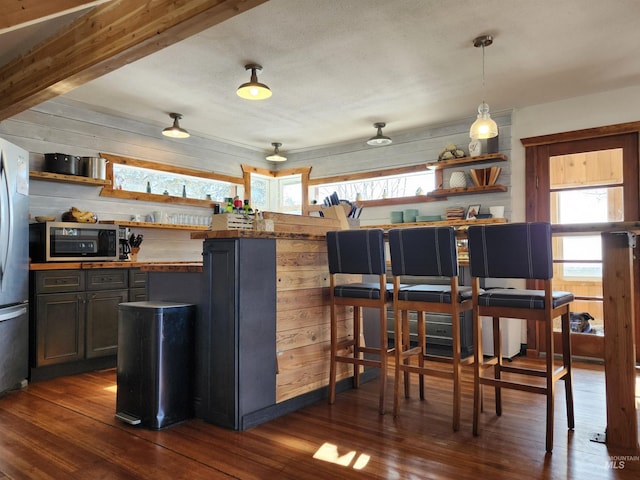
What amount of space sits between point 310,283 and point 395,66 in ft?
6.68

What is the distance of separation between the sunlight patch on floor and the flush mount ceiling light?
2.74 metres

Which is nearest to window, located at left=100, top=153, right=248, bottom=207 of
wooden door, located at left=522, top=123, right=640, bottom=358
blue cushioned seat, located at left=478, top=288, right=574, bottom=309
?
wooden door, located at left=522, top=123, right=640, bottom=358

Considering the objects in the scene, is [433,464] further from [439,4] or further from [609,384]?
[439,4]

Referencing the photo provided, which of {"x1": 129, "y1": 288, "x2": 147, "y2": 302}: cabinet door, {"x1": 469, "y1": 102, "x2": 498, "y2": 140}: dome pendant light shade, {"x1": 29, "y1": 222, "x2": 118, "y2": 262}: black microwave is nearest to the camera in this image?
{"x1": 469, "y1": 102, "x2": 498, "y2": 140}: dome pendant light shade

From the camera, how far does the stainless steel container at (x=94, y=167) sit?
4825 millimetres

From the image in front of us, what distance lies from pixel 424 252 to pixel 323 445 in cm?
123

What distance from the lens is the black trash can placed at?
269 centimetres

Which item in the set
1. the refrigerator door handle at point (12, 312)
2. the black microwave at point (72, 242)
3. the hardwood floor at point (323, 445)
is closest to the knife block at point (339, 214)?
the hardwood floor at point (323, 445)

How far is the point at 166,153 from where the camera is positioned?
5.88 metres

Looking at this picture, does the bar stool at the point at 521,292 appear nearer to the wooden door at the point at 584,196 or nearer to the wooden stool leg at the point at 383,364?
the wooden stool leg at the point at 383,364

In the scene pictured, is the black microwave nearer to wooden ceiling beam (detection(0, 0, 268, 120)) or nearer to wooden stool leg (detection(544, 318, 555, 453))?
wooden ceiling beam (detection(0, 0, 268, 120))

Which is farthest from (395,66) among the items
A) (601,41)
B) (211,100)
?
(211,100)

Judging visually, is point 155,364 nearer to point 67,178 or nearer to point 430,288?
point 430,288

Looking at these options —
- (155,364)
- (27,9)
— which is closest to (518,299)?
(155,364)
